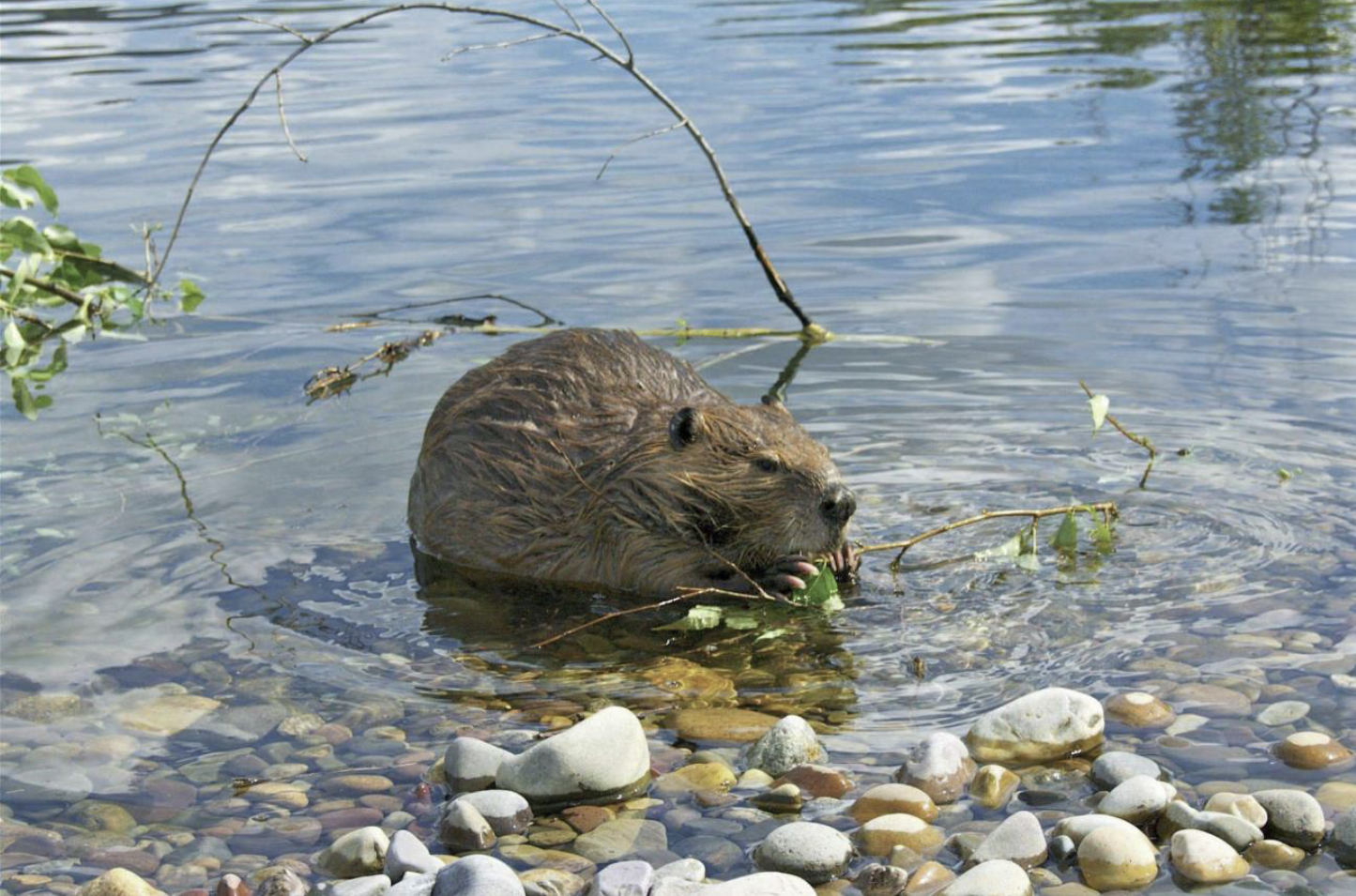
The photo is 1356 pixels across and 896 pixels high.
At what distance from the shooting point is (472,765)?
415cm

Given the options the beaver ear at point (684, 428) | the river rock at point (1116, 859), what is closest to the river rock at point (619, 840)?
the river rock at point (1116, 859)

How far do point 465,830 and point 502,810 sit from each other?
12 cm

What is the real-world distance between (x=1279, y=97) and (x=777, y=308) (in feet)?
20.6

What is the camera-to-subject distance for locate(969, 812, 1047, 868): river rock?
11.8 ft

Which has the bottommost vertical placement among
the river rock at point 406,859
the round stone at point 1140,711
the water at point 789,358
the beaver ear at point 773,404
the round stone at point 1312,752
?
the water at point 789,358

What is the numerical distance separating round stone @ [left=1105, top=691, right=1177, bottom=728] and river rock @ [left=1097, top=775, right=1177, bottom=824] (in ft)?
1.58

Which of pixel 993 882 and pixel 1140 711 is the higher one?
pixel 993 882

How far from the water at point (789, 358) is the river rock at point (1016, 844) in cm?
54

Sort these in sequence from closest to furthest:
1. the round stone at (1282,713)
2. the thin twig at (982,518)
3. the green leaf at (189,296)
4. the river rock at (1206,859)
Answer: the river rock at (1206,859) → the round stone at (1282,713) → the thin twig at (982,518) → the green leaf at (189,296)

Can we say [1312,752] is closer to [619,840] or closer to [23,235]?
[619,840]

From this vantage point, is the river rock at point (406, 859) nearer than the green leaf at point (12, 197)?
Yes

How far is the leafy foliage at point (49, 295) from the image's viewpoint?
805cm

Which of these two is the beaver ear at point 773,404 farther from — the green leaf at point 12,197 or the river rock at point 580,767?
the green leaf at point 12,197

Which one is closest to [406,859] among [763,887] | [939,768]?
[763,887]
